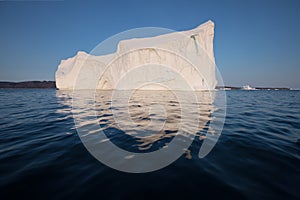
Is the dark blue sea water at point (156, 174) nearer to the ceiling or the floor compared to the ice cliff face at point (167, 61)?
nearer to the floor

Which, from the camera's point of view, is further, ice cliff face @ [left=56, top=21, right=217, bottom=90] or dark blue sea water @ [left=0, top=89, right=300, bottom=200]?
ice cliff face @ [left=56, top=21, right=217, bottom=90]

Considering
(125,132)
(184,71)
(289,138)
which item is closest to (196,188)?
(125,132)

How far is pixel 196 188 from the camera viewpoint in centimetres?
135

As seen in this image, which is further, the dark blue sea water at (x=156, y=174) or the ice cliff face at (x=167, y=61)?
the ice cliff face at (x=167, y=61)

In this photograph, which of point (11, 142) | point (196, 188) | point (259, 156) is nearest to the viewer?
point (196, 188)

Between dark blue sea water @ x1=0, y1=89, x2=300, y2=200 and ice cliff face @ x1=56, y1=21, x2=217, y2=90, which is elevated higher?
ice cliff face @ x1=56, y1=21, x2=217, y2=90

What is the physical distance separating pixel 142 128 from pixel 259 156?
86.2 inches

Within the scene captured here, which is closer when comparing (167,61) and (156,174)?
(156,174)

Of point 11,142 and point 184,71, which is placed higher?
point 184,71

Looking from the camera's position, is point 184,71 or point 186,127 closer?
point 186,127

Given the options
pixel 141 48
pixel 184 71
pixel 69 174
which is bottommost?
pixel 69 174

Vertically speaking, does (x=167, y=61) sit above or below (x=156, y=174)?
above

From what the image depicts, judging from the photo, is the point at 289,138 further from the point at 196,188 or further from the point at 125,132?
the point at 125,132

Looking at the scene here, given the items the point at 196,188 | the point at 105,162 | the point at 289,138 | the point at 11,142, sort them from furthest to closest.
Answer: the point at 289,138 < the point at 11,142 < the point at 105,162 < the point at 196,188
